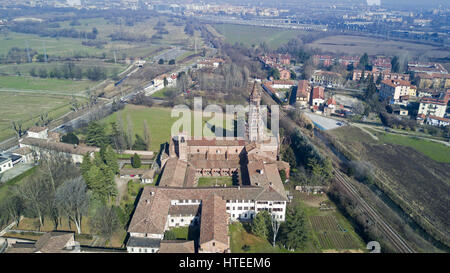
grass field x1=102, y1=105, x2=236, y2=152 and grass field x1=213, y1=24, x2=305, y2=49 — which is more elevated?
grass field x1=213, y1=24, x2=305, y2=49

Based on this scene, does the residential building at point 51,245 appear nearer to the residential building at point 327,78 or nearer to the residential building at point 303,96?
the residential building at point 303,96

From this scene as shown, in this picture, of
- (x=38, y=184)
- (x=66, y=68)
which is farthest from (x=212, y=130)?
(x=66, y=68)

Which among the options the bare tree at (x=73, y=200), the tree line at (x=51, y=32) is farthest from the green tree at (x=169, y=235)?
the tree line at (x=51, y=32)

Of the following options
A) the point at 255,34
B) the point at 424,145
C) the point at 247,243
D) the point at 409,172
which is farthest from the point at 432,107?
the point at 255,34

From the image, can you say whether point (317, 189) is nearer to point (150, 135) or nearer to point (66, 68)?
point (150, 135)

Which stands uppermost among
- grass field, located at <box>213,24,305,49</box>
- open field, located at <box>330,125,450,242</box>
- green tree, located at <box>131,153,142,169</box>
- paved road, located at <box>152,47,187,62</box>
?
grass field, located at <box>213,24,305,49</box>

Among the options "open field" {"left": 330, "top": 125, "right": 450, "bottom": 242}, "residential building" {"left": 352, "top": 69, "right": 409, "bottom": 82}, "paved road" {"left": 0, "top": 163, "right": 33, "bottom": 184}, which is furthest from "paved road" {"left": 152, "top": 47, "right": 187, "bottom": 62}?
"open field" {"left": 330, "top": 125, "right": 450, "bottom": 242}

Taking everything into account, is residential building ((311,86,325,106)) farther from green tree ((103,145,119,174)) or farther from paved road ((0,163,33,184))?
paved road ((0,163,33,184))
